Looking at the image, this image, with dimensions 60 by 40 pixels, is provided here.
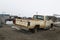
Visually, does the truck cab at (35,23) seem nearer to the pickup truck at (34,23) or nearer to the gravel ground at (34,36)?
the pickup truck at (34,23)

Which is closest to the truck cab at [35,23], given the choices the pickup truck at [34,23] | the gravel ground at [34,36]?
the pickup truck at [34,23]

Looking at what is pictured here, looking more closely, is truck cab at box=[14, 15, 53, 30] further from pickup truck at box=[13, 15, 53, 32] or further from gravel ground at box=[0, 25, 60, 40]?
gravel ground at box=[0, 25, 60, 40]

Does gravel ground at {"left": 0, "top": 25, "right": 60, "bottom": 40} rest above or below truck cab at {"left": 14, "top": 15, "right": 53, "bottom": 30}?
below

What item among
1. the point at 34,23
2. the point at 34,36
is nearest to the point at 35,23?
the point at 34,23

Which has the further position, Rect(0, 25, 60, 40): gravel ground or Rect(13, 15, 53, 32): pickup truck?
Rect(13, 15, 53, 32): pickup truck

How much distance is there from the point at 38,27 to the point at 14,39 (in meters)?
4.85

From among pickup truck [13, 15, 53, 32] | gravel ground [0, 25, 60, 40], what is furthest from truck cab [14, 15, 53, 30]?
gravel ground [0, 25, 60, 40]

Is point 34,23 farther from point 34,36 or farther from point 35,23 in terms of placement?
point 34,36

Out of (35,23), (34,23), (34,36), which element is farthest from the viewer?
(35,23)

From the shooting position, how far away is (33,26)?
1523 centimetres

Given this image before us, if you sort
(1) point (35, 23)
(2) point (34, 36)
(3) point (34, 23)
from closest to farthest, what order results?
(2) point (34, 36), (3) point (34, 23), (1) point (35, 23)

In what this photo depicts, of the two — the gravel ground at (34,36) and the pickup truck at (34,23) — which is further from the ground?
the pickup truck at (34,23)

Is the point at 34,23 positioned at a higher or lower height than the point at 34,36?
higher

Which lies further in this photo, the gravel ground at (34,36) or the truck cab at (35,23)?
the truck cab at (35,23)
